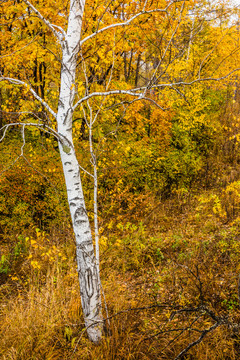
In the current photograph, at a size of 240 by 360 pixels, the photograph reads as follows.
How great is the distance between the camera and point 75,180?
265 centimetres

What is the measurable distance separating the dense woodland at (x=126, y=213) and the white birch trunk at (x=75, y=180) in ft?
0.51

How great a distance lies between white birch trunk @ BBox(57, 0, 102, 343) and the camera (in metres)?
2.46

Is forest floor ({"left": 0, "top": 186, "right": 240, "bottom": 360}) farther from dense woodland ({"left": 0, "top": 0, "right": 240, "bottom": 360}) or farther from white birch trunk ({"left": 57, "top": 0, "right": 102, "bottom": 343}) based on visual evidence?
white birch trunk ({"left": 57, "top": 0, "right": 102, "bottom": 343})

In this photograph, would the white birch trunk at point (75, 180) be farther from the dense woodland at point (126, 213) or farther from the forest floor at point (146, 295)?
the forest floor at point (146, 295)

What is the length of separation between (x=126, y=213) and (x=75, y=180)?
4268 mm

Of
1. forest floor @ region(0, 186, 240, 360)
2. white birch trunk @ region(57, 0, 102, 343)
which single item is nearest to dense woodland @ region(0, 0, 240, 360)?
forest floor @ region(0, 186, 240, 360)

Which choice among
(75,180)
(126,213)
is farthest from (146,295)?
(126,213)

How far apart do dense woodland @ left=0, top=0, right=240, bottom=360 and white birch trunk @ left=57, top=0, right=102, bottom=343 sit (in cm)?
15

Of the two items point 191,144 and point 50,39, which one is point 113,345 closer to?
point 191,144

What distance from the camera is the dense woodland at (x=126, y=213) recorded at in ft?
9.36

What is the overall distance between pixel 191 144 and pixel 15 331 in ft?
23.2

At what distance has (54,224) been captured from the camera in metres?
6.63

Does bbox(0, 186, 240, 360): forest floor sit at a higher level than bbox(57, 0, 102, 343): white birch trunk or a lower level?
lower

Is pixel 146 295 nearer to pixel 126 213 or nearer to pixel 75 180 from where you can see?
pixel 75 180
